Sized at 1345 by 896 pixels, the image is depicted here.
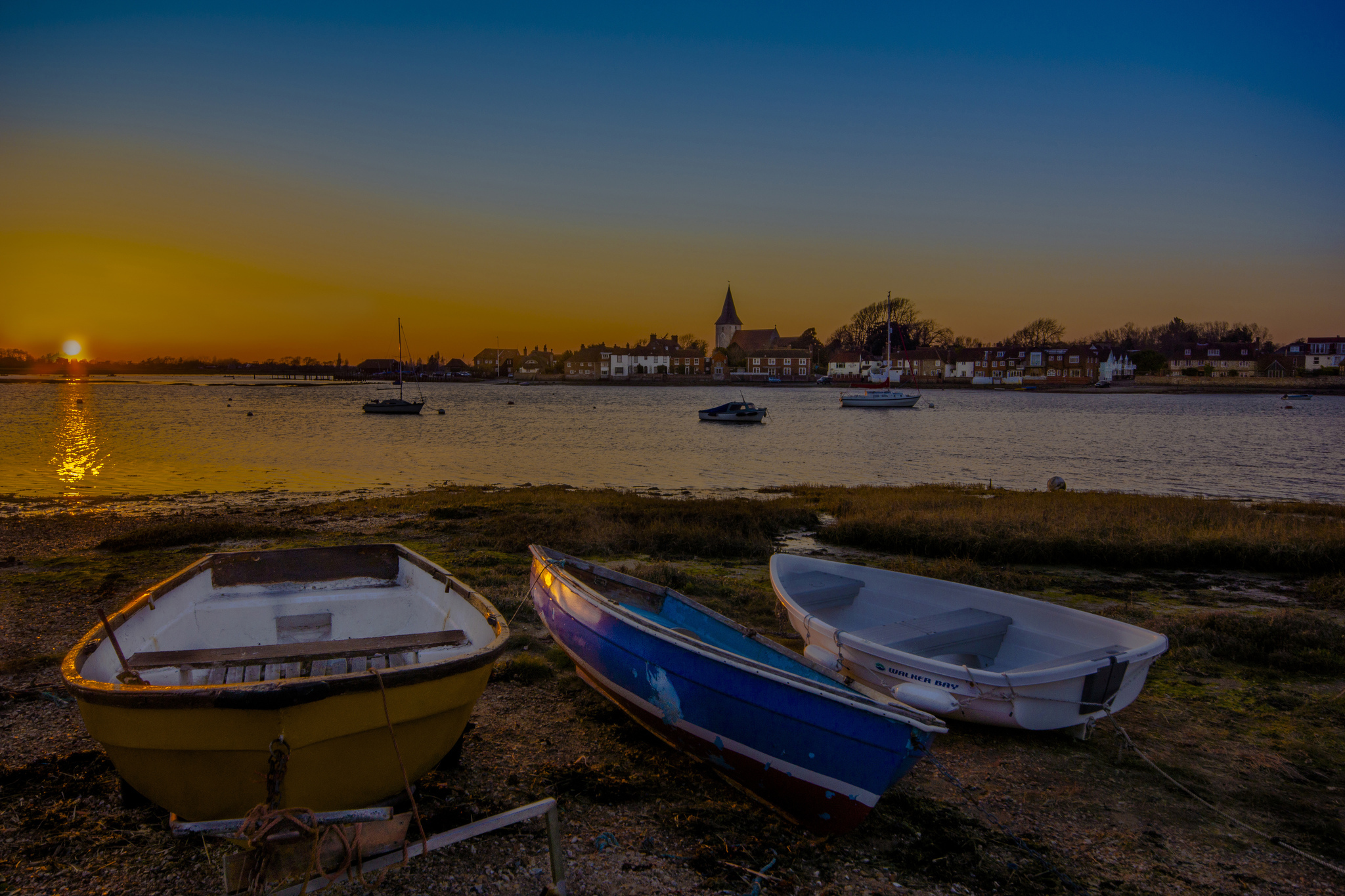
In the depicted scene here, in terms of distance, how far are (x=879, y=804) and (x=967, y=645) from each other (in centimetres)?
210

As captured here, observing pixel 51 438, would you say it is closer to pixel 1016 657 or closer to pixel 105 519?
pixel 105 519

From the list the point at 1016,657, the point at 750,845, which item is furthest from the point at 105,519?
the point at 1016,657

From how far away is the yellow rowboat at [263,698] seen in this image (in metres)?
3.73

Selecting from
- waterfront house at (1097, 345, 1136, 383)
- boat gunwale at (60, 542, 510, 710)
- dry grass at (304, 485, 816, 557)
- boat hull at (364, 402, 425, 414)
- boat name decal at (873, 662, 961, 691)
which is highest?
waterfront house at (1097, 345, 1136, 383)

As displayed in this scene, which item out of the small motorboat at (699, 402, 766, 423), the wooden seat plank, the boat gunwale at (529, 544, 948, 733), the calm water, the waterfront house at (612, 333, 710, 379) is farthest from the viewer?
the waterfront house at (612, 333, 710, 379)

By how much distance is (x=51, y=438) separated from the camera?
41.2 m

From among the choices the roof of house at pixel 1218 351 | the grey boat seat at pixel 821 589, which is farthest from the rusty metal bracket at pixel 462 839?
the roof of house at pixel 1218 351

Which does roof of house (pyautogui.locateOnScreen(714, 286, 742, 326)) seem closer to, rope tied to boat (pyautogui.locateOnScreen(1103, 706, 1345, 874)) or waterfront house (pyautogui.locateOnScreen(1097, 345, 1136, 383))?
waterfront house (pyautogui.locateOnScreen(1097, 345, 1136, 383))

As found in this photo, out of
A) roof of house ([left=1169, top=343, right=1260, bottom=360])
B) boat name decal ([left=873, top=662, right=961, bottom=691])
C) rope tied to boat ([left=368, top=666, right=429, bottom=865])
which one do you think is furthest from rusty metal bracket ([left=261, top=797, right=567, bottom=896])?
roof of house ([left=1169, top=343, right=1260, bottom=360])

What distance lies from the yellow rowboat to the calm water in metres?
18.7

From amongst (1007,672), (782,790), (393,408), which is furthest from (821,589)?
(393,408)

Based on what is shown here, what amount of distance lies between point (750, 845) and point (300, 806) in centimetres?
278

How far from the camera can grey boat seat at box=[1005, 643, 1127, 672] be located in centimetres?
587

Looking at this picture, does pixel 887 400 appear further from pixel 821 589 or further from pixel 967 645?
pixel 967 645
